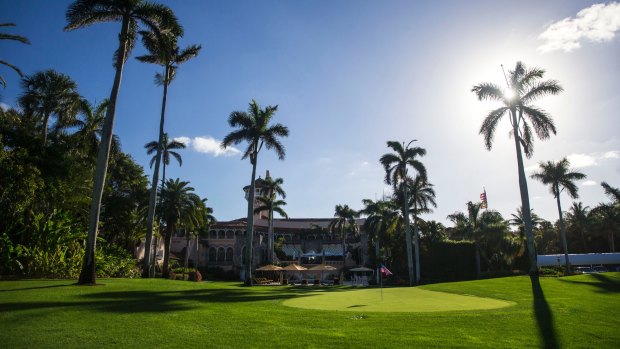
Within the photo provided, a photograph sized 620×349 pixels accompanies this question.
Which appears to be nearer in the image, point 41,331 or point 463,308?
point 41,331

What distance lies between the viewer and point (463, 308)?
12.6 m

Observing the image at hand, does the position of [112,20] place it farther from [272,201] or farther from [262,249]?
[262,249]

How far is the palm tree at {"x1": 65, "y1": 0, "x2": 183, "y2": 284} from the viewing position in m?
18.3

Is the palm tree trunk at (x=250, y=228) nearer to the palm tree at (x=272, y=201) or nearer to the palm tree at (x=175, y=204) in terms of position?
the palm tree at (x=175, y=204)

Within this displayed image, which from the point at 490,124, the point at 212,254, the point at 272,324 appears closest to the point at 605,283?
the point at 490,124

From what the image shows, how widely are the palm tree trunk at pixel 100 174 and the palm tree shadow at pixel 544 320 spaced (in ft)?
57.3

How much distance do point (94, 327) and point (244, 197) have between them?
76348 mm

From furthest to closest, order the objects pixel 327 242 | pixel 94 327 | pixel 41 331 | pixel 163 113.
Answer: pixel 327 242 → pixel 163 113 → pixel 94 327 → pixel 41 331

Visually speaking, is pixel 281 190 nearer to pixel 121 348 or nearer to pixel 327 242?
pixel 327 242

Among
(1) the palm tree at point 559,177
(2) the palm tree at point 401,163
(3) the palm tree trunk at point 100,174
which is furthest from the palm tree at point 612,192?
(3) the palm tree trunk at point 100,174

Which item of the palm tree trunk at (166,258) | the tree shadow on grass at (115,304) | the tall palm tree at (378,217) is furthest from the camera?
the tall palm tree at (378,217)

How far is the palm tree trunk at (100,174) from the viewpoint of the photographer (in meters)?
17.3

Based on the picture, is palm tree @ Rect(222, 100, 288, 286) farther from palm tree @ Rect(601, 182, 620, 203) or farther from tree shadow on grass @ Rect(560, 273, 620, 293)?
palm tree @ Rect(601, 182, 620, 203)

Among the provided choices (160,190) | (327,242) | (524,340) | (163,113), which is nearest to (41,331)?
(524,340)
